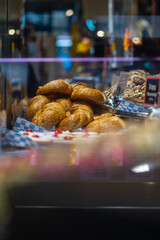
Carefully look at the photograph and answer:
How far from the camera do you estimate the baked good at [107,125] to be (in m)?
1.02

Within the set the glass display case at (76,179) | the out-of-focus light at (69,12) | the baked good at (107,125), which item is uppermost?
the out-of-focus light at (69,12)

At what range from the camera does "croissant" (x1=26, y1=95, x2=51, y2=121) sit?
1.12m

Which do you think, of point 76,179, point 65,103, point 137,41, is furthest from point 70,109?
point 137,41

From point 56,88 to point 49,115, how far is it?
6.3 inches

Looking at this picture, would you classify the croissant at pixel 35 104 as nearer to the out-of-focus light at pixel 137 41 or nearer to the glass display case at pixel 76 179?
the glass display case at pixel 76 179

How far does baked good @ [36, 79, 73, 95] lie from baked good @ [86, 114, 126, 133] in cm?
20

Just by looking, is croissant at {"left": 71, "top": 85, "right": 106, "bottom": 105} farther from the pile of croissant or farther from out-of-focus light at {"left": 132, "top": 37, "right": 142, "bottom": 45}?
out-of-focus light at {"left": 132, "top": 37, "right": 142, "bottom": 45}

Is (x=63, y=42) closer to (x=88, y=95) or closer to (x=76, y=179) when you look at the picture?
(x=88, y=95)

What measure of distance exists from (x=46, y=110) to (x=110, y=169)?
36cm

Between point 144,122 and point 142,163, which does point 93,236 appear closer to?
point 142,163

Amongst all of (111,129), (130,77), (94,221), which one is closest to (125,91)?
(130,77)

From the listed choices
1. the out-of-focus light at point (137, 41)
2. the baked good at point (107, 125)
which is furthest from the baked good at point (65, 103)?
the out-of-focus light at point (137, 41)

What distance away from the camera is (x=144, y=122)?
0.99 metres

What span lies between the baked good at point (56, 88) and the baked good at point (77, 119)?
10 centimetres
